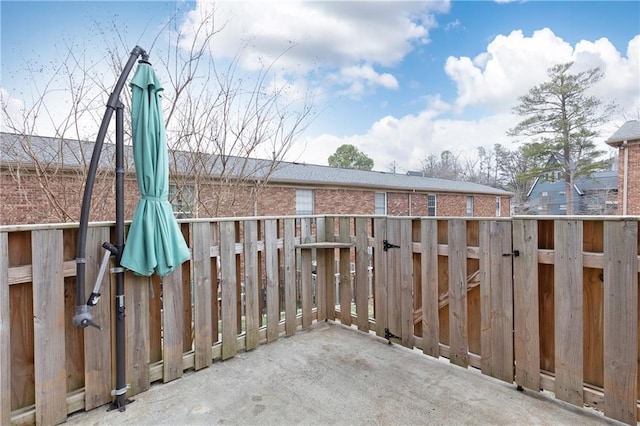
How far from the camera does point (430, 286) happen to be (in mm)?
3127

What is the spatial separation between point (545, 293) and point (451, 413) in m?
1.21

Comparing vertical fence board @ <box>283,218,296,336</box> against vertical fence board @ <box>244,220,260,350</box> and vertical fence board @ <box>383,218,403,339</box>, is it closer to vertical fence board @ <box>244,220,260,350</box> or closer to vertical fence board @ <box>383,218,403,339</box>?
vertical fence board @ <box>244,220,260,350</box>

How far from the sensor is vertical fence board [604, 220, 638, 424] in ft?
6.70

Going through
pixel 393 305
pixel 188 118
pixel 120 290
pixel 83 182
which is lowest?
pixel 393 305

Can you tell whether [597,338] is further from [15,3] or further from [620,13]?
[620,13]

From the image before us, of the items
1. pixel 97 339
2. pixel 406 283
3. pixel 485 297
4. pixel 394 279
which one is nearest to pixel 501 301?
pixel 485 297

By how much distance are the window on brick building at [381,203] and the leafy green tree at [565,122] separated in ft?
50.0

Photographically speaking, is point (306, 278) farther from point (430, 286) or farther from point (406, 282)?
point (430, 286)

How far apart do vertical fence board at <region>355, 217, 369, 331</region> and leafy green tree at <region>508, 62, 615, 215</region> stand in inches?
951

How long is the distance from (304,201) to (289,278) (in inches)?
309

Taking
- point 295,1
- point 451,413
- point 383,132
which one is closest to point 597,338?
point 451,413

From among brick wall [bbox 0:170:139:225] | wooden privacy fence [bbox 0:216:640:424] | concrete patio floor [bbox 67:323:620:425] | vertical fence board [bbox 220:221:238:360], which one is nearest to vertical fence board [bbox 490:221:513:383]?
wooden privacy fence [bbox 0:216:640:424]

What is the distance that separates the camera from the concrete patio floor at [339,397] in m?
2.26

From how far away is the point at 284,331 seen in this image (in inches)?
151
